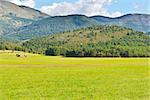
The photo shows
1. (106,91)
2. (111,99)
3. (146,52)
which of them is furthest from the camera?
(146,52)

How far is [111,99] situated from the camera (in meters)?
26.0

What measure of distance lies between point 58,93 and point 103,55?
6721 inches

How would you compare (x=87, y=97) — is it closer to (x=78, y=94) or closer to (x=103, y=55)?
(x=78, y=94)

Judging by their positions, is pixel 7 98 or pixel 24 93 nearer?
pixel 7 98

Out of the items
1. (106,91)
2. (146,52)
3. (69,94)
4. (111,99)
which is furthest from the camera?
(146,52)

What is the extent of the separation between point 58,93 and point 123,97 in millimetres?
5022

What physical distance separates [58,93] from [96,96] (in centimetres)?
326

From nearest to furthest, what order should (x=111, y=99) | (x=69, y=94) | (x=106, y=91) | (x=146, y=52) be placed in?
(x=111, y=99), (x=69, y=94), (x=106, y=91), (x=146, y=52)

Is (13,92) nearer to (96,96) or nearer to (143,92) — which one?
(96,96)

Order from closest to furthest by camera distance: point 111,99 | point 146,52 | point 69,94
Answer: point 111,99 → point 69,94 → point 146,52

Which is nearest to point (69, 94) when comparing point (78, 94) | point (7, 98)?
point (78, 94)

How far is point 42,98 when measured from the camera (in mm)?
26578

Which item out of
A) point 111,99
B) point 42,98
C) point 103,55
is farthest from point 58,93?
point 103,55

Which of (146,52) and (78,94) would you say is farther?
(146,52)
